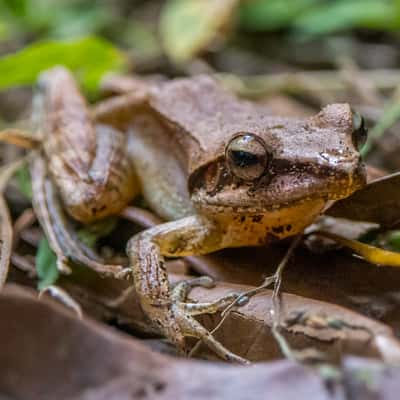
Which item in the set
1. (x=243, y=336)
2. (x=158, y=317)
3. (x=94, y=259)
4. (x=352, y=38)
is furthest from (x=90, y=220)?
(x=352, y=38)

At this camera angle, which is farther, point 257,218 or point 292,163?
point 257,218

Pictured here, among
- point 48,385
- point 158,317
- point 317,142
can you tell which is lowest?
point 158,317

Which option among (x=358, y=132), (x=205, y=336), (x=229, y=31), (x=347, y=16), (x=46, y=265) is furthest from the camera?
(x=229, y=31)

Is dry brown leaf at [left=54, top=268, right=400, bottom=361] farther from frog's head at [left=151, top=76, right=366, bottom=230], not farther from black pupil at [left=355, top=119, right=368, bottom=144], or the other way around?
black pupil at [left=355, top=119, right=368, bottom=144]

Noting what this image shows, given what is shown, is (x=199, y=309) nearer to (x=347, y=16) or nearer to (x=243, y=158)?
(x=243, y=158)

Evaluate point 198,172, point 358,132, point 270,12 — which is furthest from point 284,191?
point 270,12

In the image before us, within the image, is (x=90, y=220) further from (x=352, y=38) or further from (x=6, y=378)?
(x=352, y=38)

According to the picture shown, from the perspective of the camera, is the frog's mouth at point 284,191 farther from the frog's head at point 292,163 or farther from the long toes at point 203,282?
the long toes at point 203,282

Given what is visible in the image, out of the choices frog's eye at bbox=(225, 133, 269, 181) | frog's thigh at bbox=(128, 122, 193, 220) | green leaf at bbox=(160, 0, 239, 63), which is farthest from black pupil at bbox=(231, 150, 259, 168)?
green leaf at bbox=(160, 0, 239, 63)
